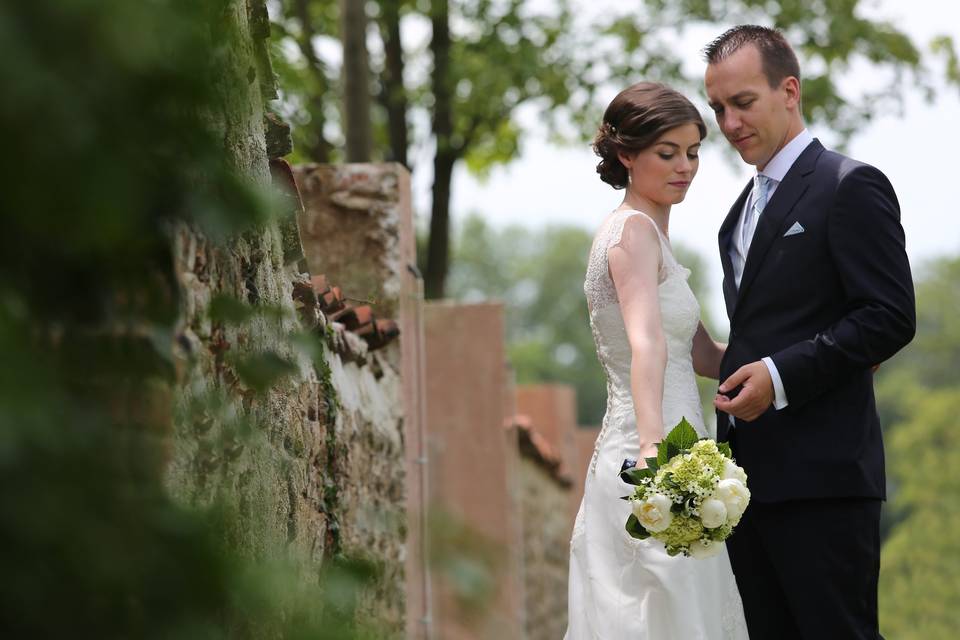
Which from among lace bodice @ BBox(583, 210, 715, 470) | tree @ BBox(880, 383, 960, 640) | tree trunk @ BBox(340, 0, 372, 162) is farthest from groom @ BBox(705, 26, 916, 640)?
tree @ BBox(880, 383, 960, 640)

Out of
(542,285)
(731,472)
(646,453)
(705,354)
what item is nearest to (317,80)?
(705,354)

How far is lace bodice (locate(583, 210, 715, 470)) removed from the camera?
12.1ft

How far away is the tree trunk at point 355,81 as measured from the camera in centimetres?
1045

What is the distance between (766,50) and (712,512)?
54.1 inches

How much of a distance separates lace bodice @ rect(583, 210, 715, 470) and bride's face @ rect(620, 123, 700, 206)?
100 mm

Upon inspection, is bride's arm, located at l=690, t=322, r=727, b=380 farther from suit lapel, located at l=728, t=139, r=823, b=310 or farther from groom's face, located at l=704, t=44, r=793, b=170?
groom's face, located at l=704, t=44, r=793, b=170

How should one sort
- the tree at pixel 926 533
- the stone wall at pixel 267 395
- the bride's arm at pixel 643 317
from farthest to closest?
the tree at pixel 926 533
the bride's arm at pixel 643 317
the stone wall at pixel 267 395

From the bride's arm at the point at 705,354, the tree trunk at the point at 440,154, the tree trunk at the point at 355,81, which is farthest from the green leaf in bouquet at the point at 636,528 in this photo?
the tree trunk at the point at 440,154

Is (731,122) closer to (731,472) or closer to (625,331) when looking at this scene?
(625,331)

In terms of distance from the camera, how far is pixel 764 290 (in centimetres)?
354

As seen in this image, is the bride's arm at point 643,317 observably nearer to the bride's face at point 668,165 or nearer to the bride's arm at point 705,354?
the bride's face at point 668,165

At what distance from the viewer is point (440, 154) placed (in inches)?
533

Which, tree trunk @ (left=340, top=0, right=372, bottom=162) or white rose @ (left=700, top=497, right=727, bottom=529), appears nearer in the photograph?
white rose @ (left=700, top=497, right=727, bottom=529)

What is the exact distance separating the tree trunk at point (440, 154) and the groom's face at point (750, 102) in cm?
916
